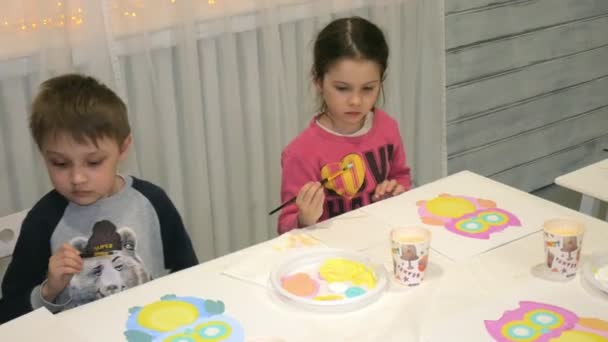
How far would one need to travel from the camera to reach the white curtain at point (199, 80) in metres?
2.08

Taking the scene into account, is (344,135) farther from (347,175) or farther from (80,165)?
(80,165)

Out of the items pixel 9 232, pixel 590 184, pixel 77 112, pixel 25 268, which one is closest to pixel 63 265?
pixel 25 268

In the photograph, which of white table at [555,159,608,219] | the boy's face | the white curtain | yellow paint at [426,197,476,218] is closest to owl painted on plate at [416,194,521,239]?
yellow paint at [426,197,476,218]

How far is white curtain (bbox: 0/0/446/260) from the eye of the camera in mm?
2082

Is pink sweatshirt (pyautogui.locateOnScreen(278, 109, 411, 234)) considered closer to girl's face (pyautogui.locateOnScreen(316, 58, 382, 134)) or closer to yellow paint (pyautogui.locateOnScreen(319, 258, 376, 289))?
girl's face (pyautogui.locateOnScreen(316, 58, 382, 134))

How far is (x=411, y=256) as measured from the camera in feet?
4.51

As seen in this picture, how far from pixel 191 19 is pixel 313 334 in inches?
51.2

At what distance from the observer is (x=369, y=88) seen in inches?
78.3

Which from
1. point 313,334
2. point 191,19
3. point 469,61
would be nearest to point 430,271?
point 313,334

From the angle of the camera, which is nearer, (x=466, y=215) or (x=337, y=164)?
(x=466, y=215)

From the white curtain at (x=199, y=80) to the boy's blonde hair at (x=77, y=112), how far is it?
1.55 ft

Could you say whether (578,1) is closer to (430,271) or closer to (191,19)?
(191,19)

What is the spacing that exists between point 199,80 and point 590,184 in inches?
47.1

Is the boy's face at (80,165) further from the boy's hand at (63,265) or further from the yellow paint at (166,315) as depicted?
the yellow paint at (166,315)
